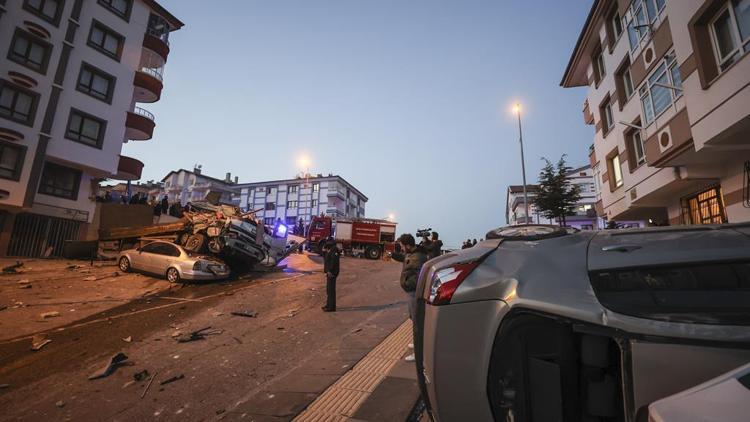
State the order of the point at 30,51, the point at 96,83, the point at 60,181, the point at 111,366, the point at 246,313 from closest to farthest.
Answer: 1. the point at 111,366
2. the point at 246,313
3. the point at 30,51
4. the point at 60,181
5. the point at 96,83

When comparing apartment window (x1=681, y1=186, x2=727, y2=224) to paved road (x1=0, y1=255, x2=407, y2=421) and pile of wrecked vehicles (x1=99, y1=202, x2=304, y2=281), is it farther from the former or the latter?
pile of wrecked vehicles (x1=99, y1=202, x2=304, y2=281)

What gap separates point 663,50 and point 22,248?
29.5 m

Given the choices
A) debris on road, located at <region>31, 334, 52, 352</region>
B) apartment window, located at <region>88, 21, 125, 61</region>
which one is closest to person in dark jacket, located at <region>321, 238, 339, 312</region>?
debris on road, located at <region>31, 334, 52, 352</region>

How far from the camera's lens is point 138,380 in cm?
477

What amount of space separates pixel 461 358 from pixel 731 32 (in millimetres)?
10891

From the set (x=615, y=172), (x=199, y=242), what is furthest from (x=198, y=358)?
(x=615, y=172)

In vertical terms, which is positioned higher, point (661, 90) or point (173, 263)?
point (661, 90)

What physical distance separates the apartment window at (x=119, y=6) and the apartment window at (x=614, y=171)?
30.3m

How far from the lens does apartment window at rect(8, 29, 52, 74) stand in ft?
59.5

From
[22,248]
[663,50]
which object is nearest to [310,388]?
[663,50]

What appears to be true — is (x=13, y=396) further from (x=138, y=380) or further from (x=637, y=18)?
(x=637, y=18)

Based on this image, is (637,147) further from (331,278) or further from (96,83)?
(96,83)

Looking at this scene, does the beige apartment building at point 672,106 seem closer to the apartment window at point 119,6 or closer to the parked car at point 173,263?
the parked car at point 173,263

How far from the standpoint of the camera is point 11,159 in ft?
57.4
